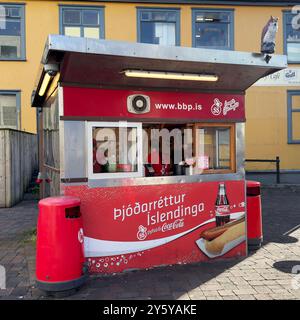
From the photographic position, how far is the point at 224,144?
17.3ft

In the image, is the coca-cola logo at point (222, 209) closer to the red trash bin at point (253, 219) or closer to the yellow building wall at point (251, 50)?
the red trash bin at point (253, 219)

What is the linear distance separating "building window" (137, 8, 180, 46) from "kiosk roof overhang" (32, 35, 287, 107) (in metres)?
9.17

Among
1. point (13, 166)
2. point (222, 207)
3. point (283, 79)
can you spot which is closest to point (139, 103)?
point (222, 207)

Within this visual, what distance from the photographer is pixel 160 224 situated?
4770mm

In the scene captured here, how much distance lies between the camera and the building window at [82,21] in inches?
508

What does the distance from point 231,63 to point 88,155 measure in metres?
2.10

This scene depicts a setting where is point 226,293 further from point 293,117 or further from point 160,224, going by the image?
point 293,117

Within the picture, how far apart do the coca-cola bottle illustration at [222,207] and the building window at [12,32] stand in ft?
34.0

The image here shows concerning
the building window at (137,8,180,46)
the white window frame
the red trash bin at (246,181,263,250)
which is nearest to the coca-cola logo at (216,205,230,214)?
the red trash bin at (246,181,263,250)

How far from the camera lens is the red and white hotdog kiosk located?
423cm

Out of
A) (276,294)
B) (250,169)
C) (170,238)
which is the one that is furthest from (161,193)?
(250,169)

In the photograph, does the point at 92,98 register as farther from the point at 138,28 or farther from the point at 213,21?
the point at 213,21

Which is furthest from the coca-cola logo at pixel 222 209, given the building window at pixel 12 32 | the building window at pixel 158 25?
the building window at pixel 12 32

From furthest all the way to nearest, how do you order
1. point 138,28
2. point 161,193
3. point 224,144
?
1. point 138,28
2. point 224,144
3. point 161,193
